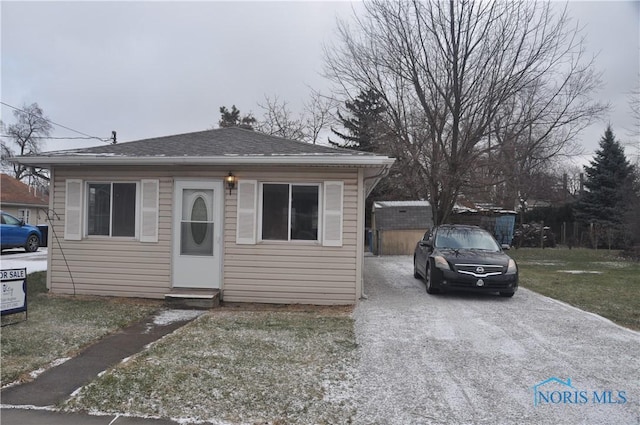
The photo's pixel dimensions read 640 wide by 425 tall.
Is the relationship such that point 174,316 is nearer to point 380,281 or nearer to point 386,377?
point 386,377

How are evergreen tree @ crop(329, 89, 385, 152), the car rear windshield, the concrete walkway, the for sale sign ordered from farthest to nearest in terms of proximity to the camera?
evergreen tree @ crop(329, 89, 385, 152), the car rear windshield, the for sale sign, the concrete walkway

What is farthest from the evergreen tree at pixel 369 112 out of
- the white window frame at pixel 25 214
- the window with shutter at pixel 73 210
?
the white window frame at pixel 25 214

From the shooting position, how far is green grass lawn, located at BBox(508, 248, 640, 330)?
796cm

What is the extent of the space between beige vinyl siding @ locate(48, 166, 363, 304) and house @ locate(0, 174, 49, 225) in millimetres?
19970

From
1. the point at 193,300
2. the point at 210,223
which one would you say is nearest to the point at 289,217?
the point at 210,223

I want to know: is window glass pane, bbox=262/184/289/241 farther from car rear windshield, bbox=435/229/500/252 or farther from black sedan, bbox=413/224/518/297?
car rear windshield, bbox=435/229/500/252

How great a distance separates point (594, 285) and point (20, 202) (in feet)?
96.2

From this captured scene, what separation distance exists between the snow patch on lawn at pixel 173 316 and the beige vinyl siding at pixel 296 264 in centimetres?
90

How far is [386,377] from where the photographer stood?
4504 millimetres

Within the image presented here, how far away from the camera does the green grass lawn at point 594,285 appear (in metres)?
7.96

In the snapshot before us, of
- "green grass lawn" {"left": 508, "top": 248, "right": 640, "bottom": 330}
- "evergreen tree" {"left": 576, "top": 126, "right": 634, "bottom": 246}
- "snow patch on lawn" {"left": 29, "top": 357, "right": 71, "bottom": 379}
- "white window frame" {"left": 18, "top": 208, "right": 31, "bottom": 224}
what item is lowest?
"snow patch on lawn" {"left": 29, "top": 357, "right": 71, "bottom": 379}

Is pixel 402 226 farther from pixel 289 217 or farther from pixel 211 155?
pixel 211 155

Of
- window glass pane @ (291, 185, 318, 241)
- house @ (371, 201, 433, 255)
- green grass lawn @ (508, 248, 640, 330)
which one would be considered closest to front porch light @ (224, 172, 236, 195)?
window glass pane @ (291, 185, 318, 241)

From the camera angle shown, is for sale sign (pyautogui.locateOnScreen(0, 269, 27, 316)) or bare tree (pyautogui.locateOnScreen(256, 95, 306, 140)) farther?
bare tree (pyautogui.locateOnScreen(256, 95, 306, 140))
